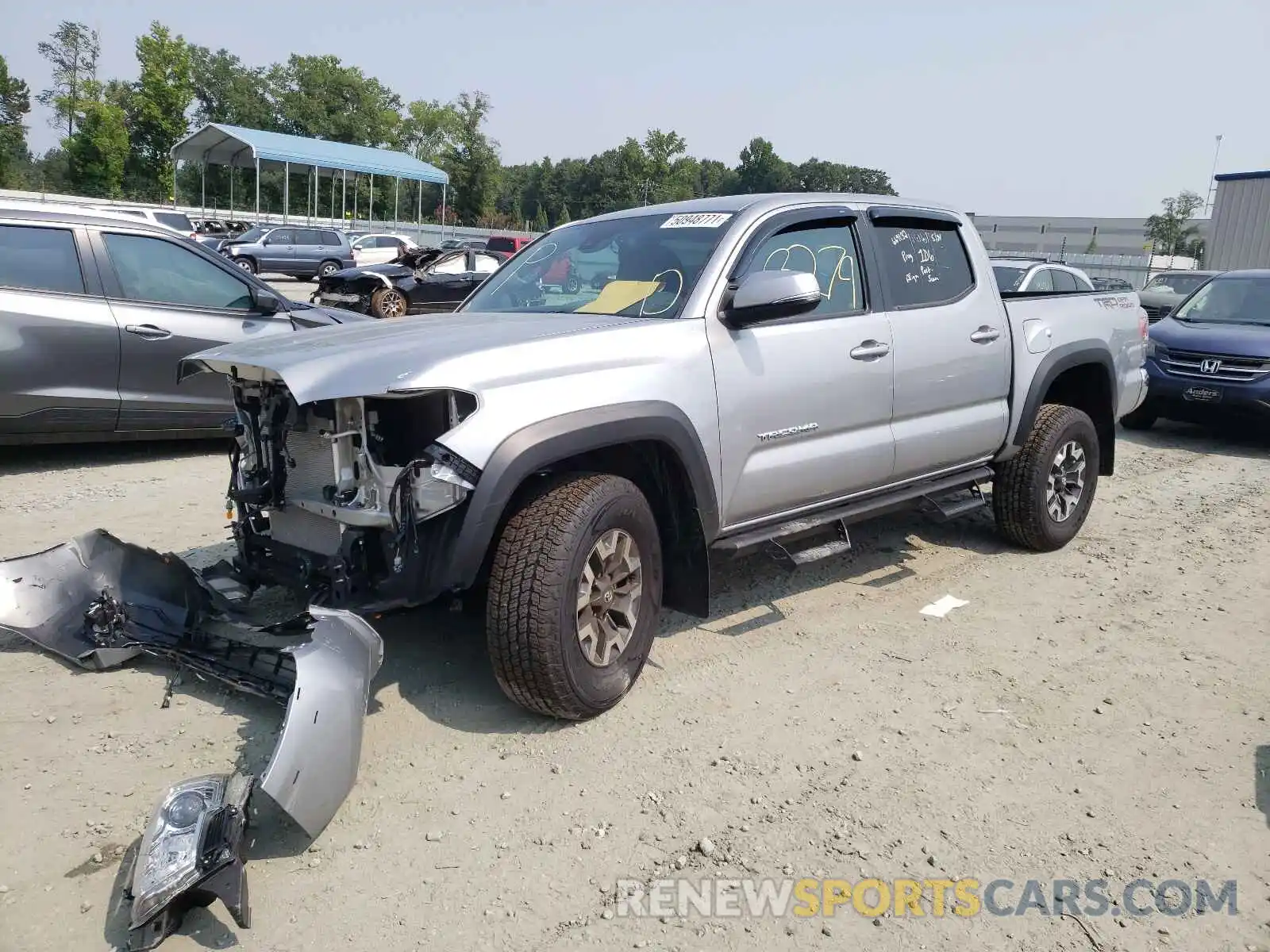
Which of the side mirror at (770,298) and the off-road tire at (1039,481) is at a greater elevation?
the side mirror at (770,298)

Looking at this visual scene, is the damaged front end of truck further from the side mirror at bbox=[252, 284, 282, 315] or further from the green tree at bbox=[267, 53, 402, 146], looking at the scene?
the green tree at bbox=[267, 53, 402, 146]

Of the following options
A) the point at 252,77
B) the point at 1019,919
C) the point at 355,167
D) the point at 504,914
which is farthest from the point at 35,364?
the point at 252,77

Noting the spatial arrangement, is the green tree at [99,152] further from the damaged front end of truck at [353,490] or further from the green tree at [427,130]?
the damaged front end of truck at [353,490]

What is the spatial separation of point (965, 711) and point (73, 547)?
141 inches

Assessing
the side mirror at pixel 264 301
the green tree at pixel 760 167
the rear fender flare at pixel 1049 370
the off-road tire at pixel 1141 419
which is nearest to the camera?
the rear fender flare at pixel 1049 370

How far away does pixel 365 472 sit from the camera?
3.24 meters

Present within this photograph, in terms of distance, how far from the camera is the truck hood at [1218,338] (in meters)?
9.37

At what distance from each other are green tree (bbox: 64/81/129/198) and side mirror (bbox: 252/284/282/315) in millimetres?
48884

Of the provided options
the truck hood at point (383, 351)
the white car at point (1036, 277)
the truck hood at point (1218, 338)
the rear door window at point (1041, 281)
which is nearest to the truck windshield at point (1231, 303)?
the truck hood at point (1218, 338)

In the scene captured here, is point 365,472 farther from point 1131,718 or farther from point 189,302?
point 189,302

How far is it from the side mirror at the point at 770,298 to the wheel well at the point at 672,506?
625mm

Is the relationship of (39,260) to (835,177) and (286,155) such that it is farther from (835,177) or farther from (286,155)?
(835,177)

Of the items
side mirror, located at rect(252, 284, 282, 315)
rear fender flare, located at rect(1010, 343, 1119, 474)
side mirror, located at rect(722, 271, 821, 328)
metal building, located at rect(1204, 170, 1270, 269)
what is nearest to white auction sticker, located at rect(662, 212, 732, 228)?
side mirror, located at rect(722, 271, 821, 328)

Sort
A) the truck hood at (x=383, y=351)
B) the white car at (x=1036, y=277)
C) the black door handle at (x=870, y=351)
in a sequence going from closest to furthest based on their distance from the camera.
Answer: the truck hood at (x=383, y=351) → the black door handle at (x=870, y=351) → the white car at (x=1036, y=277)
